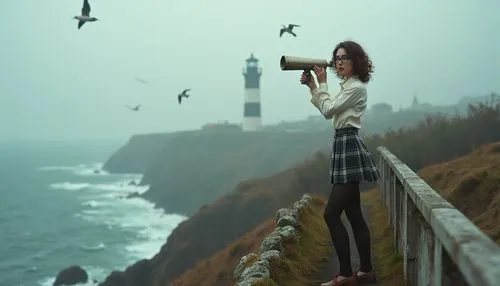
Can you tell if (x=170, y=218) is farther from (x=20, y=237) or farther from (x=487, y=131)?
(x=487, y=131)

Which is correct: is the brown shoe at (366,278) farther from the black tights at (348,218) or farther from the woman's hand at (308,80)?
the woman's hand at (308,80)

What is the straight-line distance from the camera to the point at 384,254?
6949mm

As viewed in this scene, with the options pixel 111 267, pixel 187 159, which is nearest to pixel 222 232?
pixel 111 267

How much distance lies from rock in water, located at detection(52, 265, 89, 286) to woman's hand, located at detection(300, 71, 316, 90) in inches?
1479

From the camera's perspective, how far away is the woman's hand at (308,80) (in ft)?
15.1

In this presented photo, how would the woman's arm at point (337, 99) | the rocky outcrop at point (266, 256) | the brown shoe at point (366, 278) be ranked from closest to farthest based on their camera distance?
the woman's arm at point (337, 99) → the brown shoe at point (366, 278) → the rocky outcrop at point (266, 256)

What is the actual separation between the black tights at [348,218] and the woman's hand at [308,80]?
0.95m

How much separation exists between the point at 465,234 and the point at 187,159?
101013 mm

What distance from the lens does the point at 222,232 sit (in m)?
34.2

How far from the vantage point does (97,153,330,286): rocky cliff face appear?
98.2ft

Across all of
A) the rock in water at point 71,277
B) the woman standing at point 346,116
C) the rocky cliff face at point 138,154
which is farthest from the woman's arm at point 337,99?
the rocky cliff face at point 138,154

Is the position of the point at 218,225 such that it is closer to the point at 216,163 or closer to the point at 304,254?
the point at 304,254

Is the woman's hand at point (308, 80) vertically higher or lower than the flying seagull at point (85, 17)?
lower

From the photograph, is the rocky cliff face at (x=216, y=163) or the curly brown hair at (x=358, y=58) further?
the rocky cliff face at (x=216, y=163)
